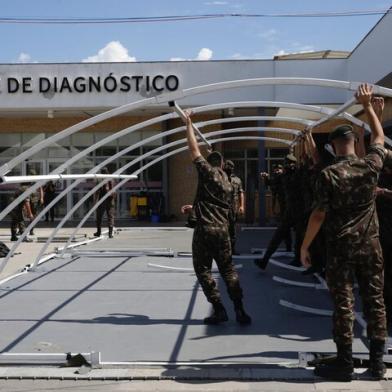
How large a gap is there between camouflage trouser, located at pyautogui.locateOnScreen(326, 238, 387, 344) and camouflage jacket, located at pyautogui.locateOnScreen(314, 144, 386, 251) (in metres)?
0.07

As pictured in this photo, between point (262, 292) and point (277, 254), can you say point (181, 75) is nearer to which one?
point (277, 254)

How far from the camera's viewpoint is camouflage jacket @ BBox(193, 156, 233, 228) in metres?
6.23

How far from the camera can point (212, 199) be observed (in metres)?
6.30

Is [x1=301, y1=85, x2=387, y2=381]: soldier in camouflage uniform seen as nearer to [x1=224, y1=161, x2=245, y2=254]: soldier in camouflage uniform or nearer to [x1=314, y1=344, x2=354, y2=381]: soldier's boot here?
[x1=314, y1=344, x2=354, y2=381]: soldier's boot

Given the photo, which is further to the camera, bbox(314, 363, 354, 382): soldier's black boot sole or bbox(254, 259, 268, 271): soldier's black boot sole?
bbox(254, 259, 268, 271): soldier's black boot sole

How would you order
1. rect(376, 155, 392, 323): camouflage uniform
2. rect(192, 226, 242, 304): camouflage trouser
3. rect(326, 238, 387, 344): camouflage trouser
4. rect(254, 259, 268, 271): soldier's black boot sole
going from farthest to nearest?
rect(254, 259, 268, 271): soldier's black boot sole
rect(192, 226, 242, 304): camouflage trouser
rect(376, 155, 392, 323): camouflage uniform
rect(326, 238, 387, 344): camouflage trouser

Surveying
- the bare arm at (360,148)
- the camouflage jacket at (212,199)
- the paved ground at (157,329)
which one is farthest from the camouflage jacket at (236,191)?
the bare arm at (360,148)

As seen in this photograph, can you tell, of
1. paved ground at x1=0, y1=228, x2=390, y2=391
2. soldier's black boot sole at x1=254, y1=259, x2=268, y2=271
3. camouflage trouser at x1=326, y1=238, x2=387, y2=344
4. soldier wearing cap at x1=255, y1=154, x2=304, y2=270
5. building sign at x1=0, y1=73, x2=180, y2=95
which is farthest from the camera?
building sign at x1=0, y1=73, x2=180, y2=95

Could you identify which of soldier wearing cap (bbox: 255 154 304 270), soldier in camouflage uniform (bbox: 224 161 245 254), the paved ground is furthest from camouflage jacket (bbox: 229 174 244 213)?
the paved ground

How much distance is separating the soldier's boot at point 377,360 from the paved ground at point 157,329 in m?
0.11

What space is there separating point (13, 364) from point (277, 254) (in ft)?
24.6

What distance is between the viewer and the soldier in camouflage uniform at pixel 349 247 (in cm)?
460

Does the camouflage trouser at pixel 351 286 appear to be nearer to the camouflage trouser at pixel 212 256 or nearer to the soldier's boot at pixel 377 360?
the soldier's boot at pixel 377 360

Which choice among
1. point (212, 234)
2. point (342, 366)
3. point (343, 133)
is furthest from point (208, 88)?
point (342, 366)
